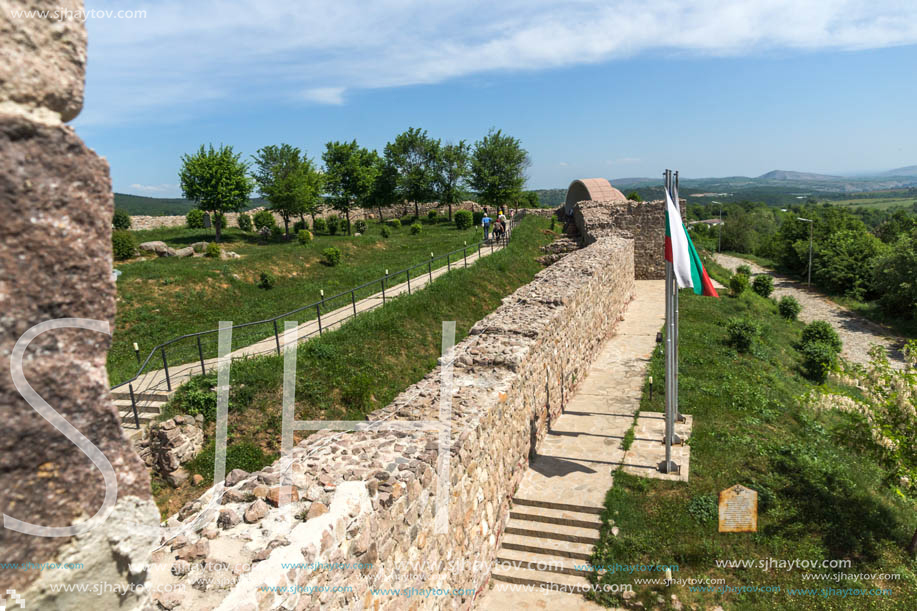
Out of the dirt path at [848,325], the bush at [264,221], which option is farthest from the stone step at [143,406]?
the dirt path at [848,325]

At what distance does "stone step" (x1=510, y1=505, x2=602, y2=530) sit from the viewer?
684 cm

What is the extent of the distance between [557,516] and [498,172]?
33.4 m

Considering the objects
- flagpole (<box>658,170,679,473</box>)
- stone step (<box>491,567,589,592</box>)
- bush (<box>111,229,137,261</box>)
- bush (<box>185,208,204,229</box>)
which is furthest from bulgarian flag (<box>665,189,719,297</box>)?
bush (<box>185,208,204,229</box>)

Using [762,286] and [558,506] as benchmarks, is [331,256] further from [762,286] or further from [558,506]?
[762,286]

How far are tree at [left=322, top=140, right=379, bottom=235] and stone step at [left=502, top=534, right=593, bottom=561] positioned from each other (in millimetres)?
30788

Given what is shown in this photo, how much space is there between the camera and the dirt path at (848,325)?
25000 mm

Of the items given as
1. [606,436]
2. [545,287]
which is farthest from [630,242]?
[606,436]

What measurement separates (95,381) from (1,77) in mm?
931

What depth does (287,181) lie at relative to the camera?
2695 cm

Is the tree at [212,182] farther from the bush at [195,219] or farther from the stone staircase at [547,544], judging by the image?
the stone staircase at [547,544]

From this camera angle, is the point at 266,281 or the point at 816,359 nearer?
the point at 816,359

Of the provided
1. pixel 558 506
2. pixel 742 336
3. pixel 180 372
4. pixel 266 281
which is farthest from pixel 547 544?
pixel 266 281

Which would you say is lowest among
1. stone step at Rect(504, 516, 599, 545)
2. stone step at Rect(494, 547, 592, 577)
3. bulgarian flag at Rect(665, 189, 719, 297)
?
stone step at Rect(494, 547, 592, 577)

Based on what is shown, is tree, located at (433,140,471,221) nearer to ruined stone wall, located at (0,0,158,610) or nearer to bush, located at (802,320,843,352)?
bush, located at (802,320,843,352)
